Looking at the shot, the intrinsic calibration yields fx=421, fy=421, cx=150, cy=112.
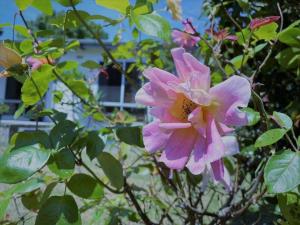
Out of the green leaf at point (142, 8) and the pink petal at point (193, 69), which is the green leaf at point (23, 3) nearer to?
the green leaf at point (142, 8)

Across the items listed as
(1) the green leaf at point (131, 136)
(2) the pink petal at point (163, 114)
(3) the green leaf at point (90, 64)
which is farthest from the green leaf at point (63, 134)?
(3) the green leaf at point (90, 64)

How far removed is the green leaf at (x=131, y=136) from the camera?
0.99 m

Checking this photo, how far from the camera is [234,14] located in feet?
→ 7.06

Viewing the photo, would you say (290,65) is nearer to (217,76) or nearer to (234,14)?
(217,76)

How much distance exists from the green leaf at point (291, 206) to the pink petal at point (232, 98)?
250mm

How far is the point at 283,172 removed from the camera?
70 centimetres

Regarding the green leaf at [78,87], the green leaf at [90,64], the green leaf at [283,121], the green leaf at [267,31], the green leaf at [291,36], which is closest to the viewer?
the green leaf at [283,121]

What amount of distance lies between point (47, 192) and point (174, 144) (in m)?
0.45

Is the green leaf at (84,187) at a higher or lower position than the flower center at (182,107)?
lower

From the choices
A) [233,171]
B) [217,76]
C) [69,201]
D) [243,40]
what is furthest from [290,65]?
[69,201]

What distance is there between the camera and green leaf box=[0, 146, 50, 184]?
0.74 meters

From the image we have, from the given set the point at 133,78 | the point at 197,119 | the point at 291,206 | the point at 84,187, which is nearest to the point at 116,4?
the point at 197,119

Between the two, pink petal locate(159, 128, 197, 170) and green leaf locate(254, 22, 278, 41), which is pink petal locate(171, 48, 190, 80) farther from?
green leaf locate(254, 22, 278, 41)

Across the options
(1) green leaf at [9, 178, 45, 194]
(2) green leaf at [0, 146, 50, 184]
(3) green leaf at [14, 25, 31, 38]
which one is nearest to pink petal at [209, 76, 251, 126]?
(2) green leaf at [0, 146, 50, 184]
